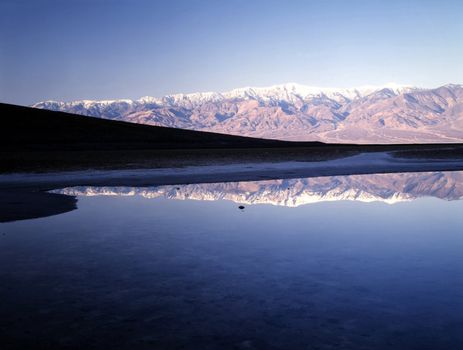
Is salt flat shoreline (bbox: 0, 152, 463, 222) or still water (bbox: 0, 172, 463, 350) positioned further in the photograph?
salt flat shoreline (bbox: 0, 152, 463, 222)

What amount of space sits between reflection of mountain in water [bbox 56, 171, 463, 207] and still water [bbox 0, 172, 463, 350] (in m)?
4.06

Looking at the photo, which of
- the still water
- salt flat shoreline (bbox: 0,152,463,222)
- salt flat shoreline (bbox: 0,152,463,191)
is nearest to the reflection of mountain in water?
salt flat shoreline (bbox: 0,152,463,222)

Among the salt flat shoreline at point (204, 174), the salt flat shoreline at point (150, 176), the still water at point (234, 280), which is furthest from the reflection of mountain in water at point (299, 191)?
the still water at point (234, 280)

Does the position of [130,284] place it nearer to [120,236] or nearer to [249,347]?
[249,347]

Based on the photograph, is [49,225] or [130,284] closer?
[130,284]

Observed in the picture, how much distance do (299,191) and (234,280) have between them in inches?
606

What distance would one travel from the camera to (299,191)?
23547 millimetres

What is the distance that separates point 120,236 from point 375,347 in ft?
27.4

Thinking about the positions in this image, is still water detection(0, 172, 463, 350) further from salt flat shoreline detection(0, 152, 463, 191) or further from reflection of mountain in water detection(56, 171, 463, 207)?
salt flat shoreline detection(0, 152, 463, 191)

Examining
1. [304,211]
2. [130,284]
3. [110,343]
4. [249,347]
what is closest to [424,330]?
[249,347]

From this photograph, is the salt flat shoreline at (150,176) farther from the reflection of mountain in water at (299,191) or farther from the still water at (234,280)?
the still water at (234,280)

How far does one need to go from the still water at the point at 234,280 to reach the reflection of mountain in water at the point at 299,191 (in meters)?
4.06

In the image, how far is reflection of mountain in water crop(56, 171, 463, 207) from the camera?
2065 centimetres

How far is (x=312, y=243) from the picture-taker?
11555 millimetres
